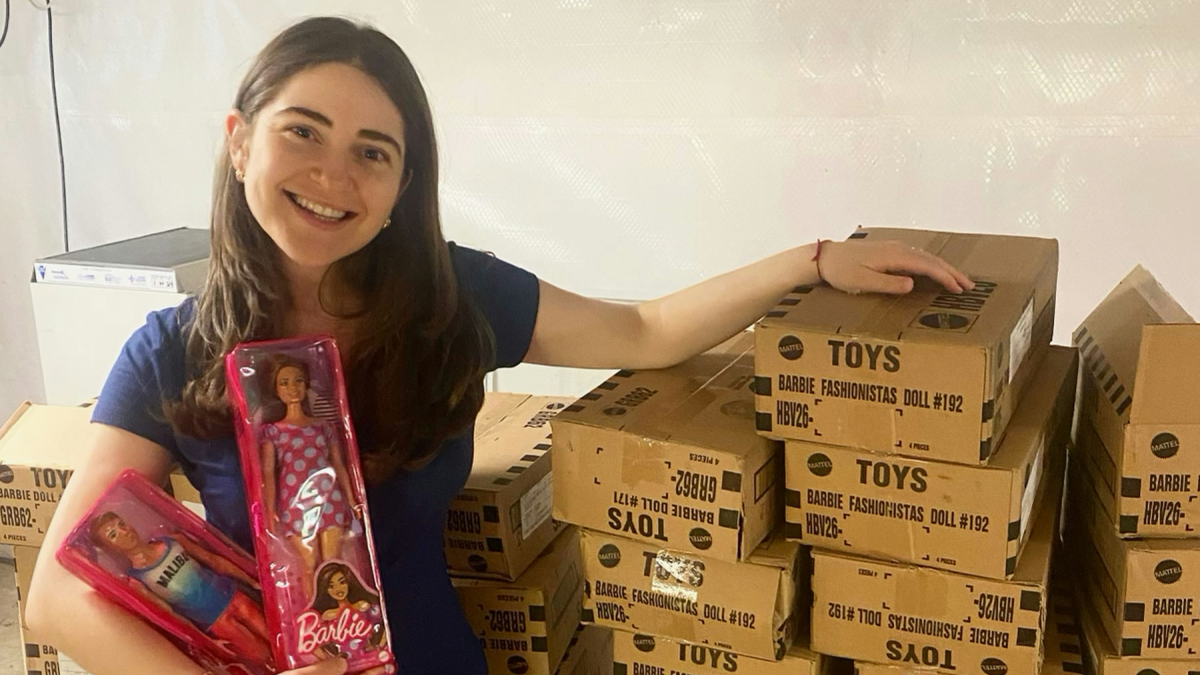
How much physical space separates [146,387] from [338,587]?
1.06 feet

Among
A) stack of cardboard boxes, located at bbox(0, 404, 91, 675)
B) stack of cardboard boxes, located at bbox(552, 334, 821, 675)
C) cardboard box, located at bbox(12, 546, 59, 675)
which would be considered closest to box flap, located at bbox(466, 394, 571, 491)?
stack of cardboard boxes, located at bbox(552, 334, 821, 675)

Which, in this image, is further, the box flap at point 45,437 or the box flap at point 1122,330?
the box flap at point 45,437

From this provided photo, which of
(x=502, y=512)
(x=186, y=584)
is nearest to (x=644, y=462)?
(x=502, y=512)

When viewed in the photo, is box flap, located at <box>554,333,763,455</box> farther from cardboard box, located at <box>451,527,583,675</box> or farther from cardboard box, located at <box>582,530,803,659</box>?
cardboard box, located at <box>451,527,583,675</box>

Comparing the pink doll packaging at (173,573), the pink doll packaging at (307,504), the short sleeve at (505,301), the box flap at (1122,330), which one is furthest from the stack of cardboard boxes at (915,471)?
the pink doll packaging at (173,573)

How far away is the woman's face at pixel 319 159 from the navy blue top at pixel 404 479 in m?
0.19

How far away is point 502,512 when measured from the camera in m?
1.29

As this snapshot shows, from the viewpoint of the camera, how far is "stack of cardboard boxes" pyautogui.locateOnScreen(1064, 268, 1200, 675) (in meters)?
0.97

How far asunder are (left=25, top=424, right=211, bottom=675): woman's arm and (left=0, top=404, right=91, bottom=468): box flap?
336 millimetres

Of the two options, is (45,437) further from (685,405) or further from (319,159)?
(685,405)

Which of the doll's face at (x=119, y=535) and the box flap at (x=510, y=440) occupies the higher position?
the doll's face at (x=119, y=535)

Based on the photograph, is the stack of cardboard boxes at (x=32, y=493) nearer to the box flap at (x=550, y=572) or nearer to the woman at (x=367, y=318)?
the woman at (x=367, y=318)

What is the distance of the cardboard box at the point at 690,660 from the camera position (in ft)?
3.64

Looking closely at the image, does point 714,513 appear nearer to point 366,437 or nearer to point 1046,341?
point 366,437
